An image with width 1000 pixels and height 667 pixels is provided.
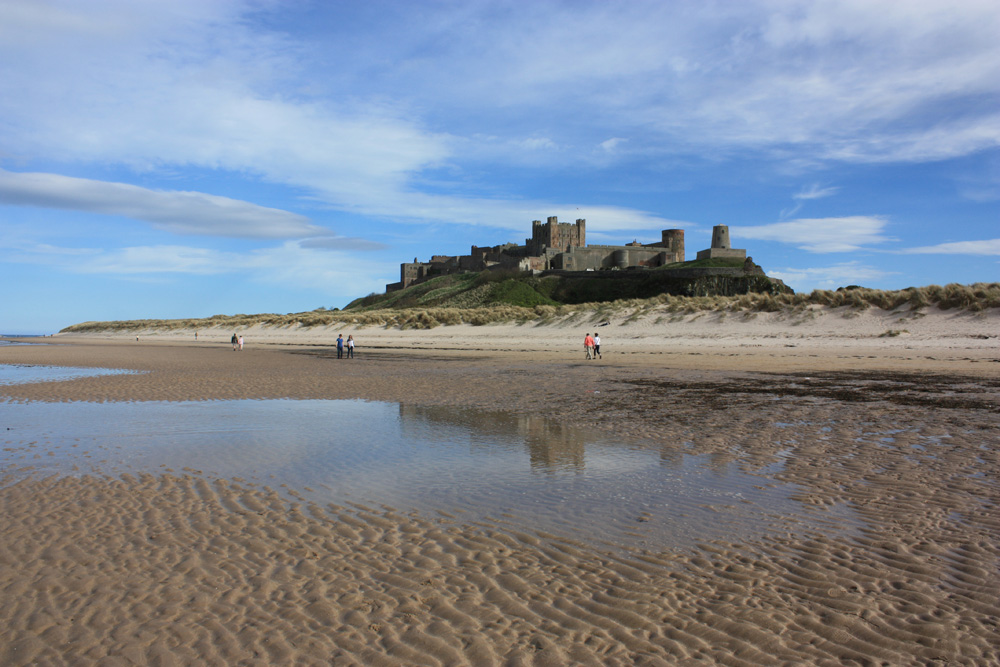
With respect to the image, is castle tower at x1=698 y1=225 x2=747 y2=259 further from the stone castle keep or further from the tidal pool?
the tidal pool

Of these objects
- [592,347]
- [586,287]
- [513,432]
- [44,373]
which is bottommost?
[513,432]

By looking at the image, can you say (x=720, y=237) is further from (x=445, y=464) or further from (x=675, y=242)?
(x=445, y=464)

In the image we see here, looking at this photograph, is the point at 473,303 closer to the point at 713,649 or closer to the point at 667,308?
the point at 667,308

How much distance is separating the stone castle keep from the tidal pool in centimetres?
9042

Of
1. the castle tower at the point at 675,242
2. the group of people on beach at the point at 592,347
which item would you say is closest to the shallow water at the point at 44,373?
the group of people on beach at the point at 592,347

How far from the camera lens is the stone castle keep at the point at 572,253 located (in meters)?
102

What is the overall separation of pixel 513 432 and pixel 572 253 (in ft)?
309

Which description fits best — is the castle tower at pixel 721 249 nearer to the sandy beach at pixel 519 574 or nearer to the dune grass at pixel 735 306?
the dune grass at pixel 735 306

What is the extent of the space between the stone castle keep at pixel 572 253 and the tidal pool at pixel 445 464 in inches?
3560

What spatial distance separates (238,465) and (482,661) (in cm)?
548

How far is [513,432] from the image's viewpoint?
10.0 meters

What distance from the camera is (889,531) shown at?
5.22 metres

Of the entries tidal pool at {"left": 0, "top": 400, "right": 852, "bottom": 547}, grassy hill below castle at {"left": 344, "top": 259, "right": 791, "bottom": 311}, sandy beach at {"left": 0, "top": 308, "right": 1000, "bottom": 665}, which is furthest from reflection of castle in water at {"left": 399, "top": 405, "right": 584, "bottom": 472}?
grassy hill below castle at {"left": 344, "top": 259, "right": 791, "bottom": 311}

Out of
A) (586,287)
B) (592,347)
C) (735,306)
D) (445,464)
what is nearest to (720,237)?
(586,287)
